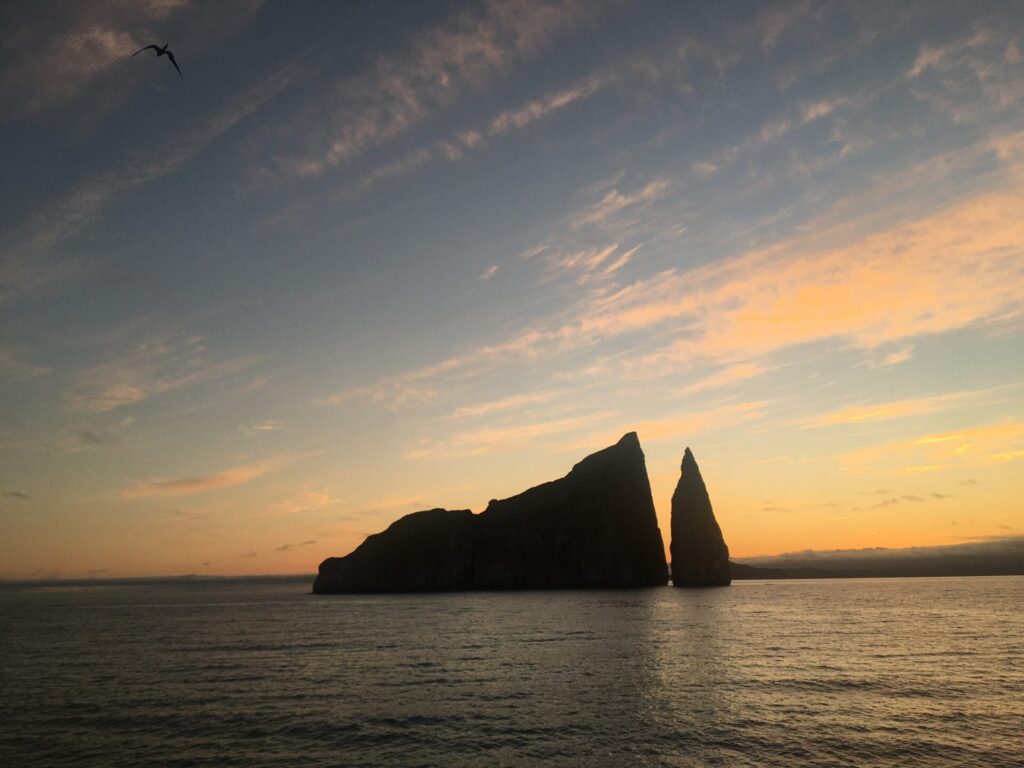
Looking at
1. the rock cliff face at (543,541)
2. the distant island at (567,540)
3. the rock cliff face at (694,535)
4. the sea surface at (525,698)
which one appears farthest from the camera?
the rock cliff face at (694,535)

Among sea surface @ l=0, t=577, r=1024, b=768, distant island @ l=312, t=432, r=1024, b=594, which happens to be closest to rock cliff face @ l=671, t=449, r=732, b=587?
distant island @ l=312, t=432, r=1024, b=594

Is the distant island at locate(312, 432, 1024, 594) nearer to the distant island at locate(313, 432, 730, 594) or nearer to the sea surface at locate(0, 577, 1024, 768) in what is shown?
the distant island at locate(313, 432, 730, 594)

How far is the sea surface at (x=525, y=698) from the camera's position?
23.6 m

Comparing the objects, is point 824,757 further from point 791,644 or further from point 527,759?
point 791,644

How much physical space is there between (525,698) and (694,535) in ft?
451

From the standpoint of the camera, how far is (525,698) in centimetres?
3222

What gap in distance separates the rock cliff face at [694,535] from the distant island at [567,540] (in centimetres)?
25

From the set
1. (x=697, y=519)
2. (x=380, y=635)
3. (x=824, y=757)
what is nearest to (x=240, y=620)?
(x=380, y=635)

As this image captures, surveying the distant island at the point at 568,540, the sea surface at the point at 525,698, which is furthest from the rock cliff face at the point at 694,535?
the sea surface at the point at 525,698

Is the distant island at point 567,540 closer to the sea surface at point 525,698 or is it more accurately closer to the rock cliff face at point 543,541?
the rock cliff face at point 543,541

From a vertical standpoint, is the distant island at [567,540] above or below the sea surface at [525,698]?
above

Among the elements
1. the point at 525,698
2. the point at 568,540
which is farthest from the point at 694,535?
the point at 525,698

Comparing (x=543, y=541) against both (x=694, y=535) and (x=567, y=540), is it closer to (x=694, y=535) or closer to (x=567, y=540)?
(x=567, y=540)

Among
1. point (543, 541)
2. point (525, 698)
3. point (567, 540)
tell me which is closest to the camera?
point (525, 698)
